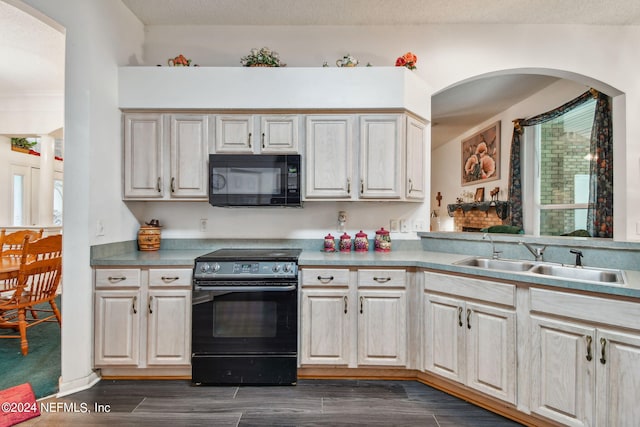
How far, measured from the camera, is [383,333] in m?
2.33

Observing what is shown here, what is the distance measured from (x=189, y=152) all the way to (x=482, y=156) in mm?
5129

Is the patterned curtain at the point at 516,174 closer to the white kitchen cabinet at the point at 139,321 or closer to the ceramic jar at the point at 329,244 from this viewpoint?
the ceramic jar at the point at 329,244

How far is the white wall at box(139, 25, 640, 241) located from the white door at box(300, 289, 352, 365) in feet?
2.68

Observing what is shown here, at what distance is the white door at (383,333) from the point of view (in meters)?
2.33

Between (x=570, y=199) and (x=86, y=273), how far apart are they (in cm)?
514

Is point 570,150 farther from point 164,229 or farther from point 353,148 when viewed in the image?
point 164,229

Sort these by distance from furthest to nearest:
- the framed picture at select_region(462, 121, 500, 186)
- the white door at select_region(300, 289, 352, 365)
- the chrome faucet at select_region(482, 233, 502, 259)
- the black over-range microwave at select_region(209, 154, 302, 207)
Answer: the framed picture at select_region(462, 121, 500, 186)
the black over-range microwave at select_region(209, 154, 302, 207)
the chrome faucet at select_region(482, 233, 502, 259)
the white door at select_region(300, 289, 352, 365)

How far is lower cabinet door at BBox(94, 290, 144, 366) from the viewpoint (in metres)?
2.29

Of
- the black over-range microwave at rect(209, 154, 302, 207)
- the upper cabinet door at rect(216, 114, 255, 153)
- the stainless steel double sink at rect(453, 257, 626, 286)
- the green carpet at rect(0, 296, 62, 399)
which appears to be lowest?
the green carpet at rect(0, 296, 62, 399)

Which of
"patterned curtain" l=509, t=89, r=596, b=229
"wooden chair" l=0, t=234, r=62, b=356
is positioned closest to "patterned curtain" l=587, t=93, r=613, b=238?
"patterned curtain" l=509, t=89, r=596, b=229

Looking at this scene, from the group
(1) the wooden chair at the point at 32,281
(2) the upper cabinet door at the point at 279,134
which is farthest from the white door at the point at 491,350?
(1) the wooden chair at the point at 32,281

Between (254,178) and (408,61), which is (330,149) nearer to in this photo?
(254,178)

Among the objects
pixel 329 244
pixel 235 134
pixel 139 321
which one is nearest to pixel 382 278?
pixel 329 244

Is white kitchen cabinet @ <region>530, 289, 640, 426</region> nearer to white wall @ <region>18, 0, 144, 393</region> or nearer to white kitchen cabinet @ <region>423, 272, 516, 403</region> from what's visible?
white kitchen cabinet @ <region>423, 272, 516, 403</region>
